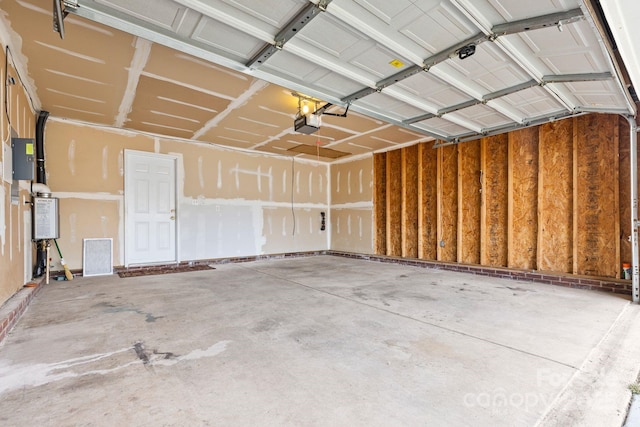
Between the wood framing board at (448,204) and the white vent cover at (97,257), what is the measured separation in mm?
6210

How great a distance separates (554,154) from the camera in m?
4.67

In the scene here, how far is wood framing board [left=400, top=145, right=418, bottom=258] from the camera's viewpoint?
6.56 m

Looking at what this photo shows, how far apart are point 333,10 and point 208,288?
3.64 m

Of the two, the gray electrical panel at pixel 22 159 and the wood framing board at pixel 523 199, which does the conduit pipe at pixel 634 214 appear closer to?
the wood framing board at pixel 523 199

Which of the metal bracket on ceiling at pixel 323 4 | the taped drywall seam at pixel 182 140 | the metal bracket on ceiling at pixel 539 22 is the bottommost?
the metal bracket on ceiling at pixel 539 22

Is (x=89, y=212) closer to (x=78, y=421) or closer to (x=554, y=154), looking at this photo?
(x=78, y=421)

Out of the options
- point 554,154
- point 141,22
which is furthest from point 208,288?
point 554,154

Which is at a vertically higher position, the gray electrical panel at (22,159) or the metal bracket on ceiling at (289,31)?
the metal bracket on ceiling at (289,31)

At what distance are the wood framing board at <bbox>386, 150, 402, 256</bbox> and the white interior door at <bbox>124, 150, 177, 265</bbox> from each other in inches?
185

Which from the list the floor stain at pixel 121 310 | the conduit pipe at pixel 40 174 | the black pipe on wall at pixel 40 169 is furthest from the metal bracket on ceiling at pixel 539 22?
the black pipe on wall at pixel 40 169

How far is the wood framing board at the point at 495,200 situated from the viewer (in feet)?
17.1

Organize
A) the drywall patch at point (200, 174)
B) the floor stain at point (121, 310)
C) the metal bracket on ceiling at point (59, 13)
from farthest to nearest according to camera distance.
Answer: the drywall patch at point (200, 174) → the floor stain at point (121, 310) → the metal bracket on ceiling at point (59, 13)

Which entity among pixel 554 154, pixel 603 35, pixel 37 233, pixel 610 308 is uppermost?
pixel 603 35

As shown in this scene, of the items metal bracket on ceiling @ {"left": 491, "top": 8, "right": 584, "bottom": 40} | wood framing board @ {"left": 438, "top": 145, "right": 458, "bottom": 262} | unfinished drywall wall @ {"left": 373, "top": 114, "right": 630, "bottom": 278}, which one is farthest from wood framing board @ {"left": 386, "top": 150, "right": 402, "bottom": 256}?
metal bracket on ceiling @ {"left": 491, "top": 8, "right": 584, "bottom": 40}
